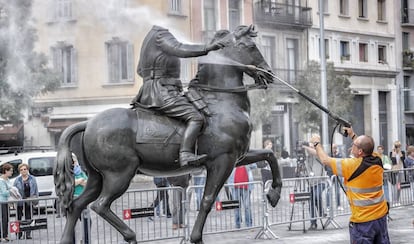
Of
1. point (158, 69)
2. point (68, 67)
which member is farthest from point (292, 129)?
point (158, 69)

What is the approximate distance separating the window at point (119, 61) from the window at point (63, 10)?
136 centimetres

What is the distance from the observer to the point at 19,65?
858 inches

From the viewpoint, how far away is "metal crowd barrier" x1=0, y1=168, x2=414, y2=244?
12.4 metres

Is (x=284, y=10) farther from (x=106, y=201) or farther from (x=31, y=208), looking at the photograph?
(x=106, y=201)

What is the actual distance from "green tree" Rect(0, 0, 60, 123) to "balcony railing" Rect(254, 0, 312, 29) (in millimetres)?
5999

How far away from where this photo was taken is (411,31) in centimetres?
5441

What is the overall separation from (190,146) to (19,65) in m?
13.3

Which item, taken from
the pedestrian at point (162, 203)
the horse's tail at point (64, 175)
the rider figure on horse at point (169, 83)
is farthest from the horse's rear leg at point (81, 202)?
the pedestrian at point (162, 203)

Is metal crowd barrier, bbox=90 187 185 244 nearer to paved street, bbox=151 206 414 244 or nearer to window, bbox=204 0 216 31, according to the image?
paved street, bbox=151 206 414 244

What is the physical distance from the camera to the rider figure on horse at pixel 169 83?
9.45 m

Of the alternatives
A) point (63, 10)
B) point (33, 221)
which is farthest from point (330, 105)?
point (33, 221)

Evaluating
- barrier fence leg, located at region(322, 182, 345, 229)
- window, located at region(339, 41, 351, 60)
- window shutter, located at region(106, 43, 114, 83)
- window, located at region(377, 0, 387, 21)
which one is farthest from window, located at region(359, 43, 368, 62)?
barrier fence leg, located at region(322, 182, 345, 229)

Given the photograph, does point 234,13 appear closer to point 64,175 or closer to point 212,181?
point 212,181

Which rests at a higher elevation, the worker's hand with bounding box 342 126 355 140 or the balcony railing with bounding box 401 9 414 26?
the balcony railing with bounding box 401 9 414 26
